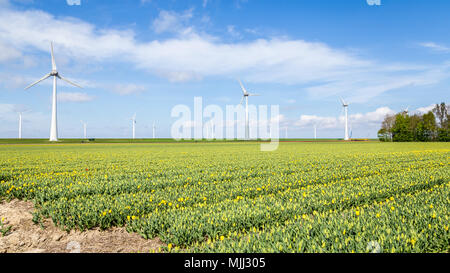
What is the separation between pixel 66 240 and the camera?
21.3 feet

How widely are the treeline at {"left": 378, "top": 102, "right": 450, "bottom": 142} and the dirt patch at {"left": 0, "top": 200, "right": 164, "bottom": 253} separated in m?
118

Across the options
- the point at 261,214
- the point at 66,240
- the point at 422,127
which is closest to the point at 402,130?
the point at 422,127

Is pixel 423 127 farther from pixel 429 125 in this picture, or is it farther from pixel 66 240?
pixel 66 240

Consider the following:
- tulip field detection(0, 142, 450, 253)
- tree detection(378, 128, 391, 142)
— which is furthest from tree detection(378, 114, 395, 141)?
tulip field detection(0, 142, 450, 253)

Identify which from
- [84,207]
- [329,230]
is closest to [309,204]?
[329,230]

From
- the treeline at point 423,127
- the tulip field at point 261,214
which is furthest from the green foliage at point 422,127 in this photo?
the tulip field at point 261,214

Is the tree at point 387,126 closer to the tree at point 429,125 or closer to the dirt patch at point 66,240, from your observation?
the tree at point 429,125

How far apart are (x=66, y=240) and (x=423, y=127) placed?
4843 inches

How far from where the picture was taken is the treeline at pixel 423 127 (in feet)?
324

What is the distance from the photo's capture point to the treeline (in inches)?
3884

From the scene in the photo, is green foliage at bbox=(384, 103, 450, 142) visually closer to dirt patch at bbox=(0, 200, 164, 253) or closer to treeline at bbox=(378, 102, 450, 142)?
treeline at bbox=(378, 102, 450, 142)

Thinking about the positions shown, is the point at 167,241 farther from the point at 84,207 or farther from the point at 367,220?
the point at 367,220
